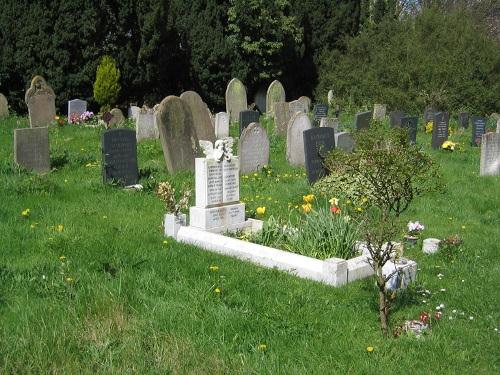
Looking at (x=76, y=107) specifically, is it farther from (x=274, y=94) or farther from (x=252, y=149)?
(x=252, y=149)

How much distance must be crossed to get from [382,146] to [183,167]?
4.59m

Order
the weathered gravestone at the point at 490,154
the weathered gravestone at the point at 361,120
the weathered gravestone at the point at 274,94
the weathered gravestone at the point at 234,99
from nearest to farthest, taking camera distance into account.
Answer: the weathered gravestone at the point at 490,154 → the weathered gravestone at the point at 361,120 → the weathered gravestone at the point at 234,99 → the weathered gravestone at the point at 274,94

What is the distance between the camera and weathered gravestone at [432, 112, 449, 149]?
16.5 metres

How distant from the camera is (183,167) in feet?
37.9

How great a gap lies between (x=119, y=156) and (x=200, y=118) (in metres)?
3.99

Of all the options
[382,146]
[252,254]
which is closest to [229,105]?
[382,146]

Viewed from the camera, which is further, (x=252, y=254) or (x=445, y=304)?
(x=252, y=254)

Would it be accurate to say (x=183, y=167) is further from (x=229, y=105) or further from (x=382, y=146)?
(x=229, y=105)

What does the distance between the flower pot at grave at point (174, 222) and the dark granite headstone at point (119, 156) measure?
2914mm

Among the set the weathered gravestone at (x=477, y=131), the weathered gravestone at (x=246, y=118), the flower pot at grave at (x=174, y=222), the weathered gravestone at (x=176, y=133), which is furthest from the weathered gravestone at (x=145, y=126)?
the weathered gravestone at (x=477, y=131)

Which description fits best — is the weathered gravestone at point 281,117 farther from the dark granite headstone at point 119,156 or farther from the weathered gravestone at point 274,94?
the dark granite headstone at point 119,156

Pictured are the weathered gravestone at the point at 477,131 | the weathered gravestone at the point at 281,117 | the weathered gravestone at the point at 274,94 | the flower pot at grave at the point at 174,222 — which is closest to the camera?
the flower pot at grave at the point at 174,222

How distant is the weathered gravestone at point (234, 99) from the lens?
21.5 m

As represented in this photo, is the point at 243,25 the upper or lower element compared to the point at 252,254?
upper
